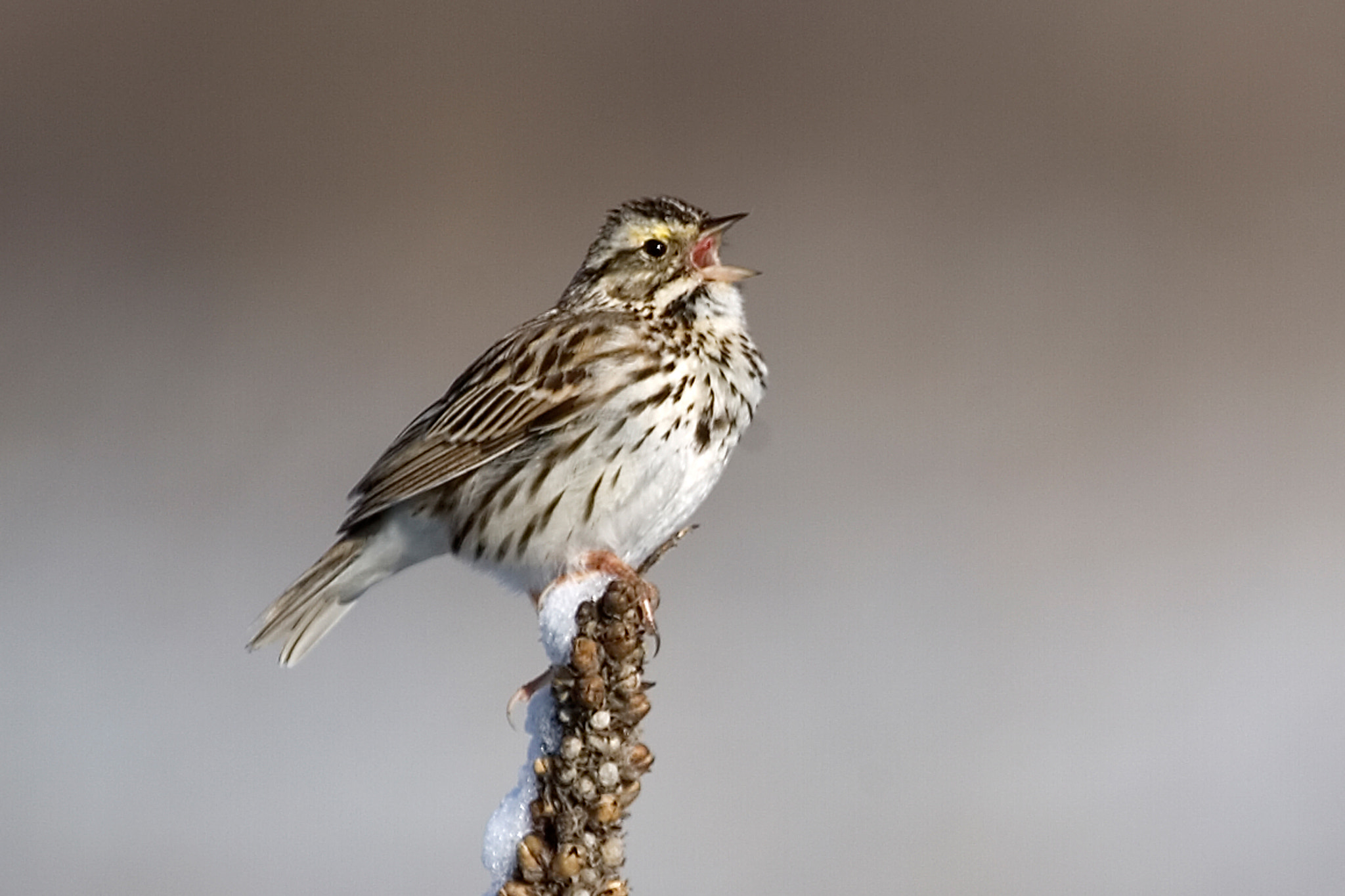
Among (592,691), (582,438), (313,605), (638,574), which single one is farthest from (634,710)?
(313,605)

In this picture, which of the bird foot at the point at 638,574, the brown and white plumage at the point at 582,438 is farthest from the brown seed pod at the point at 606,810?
the brown and white plumage at the point at 582,438

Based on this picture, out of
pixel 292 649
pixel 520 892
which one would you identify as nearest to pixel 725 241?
pixel 292 649

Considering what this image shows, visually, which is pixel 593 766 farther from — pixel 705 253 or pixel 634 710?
pixel 705 253

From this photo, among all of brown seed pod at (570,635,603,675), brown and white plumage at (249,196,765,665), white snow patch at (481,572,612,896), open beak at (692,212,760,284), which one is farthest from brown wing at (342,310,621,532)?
brown seed pod at (570,635,603,675)

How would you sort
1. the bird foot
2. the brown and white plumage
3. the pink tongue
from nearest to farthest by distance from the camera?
the bird foot, the brown and white plumage, the pink tongue

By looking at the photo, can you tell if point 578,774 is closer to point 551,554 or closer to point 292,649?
point 551,554

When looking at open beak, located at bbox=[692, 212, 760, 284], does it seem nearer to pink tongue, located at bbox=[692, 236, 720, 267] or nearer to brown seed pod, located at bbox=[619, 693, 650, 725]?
pink tongue, located at bbox=[692, 236, 720, 267]

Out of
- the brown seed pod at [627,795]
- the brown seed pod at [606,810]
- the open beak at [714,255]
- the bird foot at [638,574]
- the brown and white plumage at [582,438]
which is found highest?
the open beak at [714,255]

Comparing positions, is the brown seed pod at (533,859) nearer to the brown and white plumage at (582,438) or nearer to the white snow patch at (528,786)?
the white snow patch at (528,786)
